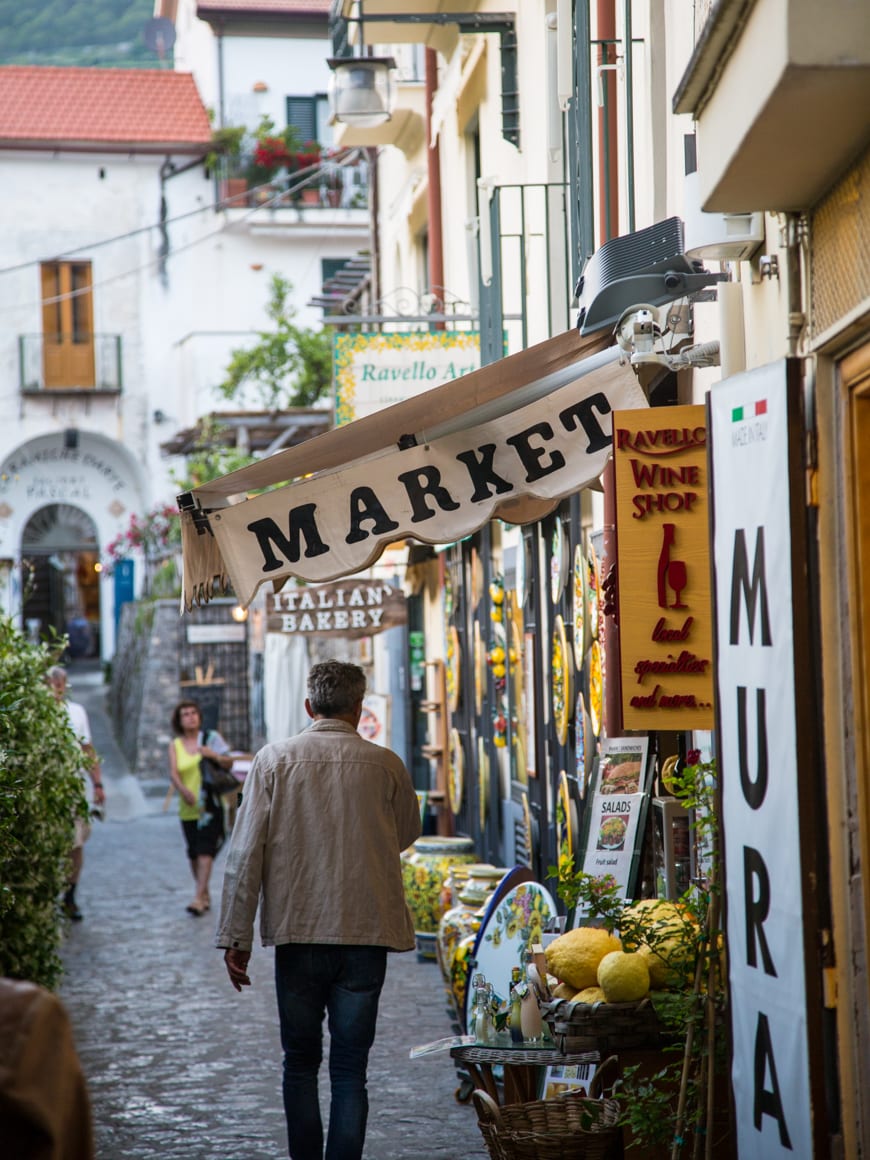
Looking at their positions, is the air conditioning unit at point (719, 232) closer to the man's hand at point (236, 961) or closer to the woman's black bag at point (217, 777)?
the man's hand at point (236, 961)

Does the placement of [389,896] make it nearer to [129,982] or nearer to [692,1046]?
[692,1046]

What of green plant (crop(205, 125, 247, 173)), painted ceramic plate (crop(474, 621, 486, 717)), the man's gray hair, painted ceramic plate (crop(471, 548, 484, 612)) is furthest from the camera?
green plant (crop(205, 125, 247, 173))

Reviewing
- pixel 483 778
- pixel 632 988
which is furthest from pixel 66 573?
pixel 632 988

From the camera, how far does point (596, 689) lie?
746 centimetres

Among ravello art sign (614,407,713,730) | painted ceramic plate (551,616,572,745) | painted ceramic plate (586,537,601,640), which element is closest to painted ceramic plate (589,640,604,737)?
painted ceramic plate (586,537,601,640)

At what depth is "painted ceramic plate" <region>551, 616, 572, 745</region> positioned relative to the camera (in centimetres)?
848

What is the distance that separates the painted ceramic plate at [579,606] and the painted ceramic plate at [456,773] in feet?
17.6

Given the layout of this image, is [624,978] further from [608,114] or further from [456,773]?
[456,773]

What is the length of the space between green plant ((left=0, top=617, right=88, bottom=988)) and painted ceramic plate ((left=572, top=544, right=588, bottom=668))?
264 centimetres

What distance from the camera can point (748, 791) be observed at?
14.2ft

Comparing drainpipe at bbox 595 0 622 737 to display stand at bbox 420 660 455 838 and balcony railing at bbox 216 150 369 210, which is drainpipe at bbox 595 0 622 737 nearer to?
display stand at bbox 420 660 455 838

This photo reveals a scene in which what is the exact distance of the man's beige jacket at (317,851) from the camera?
5.59 m

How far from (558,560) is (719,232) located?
4.28 meters

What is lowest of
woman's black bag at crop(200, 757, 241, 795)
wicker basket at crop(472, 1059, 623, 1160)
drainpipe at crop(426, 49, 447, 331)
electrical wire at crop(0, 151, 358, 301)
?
wicker basket at crop(472, 1059, 623, 1160)
